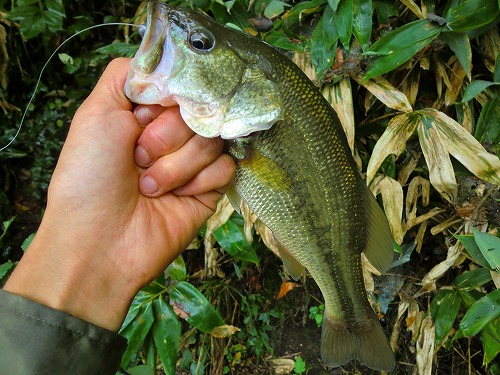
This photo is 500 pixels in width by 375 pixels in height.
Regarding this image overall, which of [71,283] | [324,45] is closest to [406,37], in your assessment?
[324,45]

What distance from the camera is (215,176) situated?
4.03ft

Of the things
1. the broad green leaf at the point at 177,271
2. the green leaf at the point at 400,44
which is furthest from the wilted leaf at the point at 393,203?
the broad green leaf at the point at 177,271

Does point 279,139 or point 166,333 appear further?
point 166,333

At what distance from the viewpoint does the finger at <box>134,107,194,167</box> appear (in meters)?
1.15

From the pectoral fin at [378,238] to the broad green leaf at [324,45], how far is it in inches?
26.0

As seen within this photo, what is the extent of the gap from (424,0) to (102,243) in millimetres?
1524

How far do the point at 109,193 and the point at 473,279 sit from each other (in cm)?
147

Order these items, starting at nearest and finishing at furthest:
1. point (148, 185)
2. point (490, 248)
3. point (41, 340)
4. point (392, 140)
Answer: point (41, 340), point (148, 185), point (490, 248), point (392, 140)

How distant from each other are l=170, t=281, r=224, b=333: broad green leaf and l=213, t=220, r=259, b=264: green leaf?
24 centimetres

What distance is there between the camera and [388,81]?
1.95 meters

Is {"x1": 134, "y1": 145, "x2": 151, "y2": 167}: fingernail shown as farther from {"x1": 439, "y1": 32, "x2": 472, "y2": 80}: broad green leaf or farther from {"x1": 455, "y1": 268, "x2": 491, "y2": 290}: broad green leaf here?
{"x1": 455, "y1": 268, "x2": 491, "y2": 290}: broad green leaf

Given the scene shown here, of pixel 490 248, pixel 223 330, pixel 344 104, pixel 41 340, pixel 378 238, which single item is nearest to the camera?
pixel 41 340

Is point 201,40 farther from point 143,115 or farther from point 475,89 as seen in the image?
point 475,89

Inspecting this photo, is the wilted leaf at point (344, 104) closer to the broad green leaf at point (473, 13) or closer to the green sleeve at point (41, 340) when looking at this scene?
the broad green leaf at point (473, 13)
